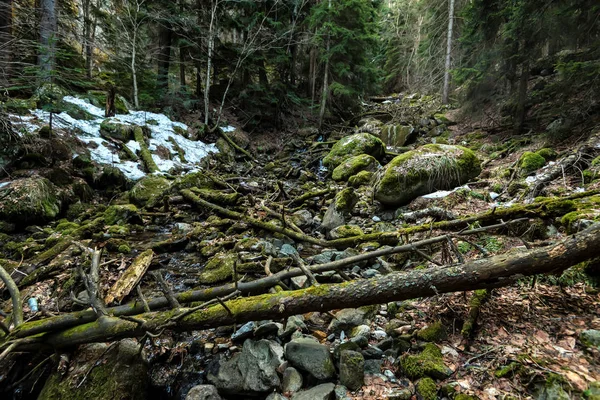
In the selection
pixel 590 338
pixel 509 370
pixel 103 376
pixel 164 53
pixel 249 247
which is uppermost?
pixel 164 53

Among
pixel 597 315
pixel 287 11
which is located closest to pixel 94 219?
pixel 597 315

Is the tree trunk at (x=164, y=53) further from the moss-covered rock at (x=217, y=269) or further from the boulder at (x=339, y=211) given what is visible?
the moss-covered rock at (x=217, y=269)

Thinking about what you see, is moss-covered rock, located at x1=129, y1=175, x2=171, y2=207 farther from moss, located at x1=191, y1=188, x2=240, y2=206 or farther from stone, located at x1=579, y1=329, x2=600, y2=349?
stone, located at x1=579, y1=329, x2=600, y2=349

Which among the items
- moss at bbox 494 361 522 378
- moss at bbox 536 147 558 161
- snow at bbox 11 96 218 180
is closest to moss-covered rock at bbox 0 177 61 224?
snow at bbox 11 96 218 180

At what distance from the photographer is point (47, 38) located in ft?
23.0

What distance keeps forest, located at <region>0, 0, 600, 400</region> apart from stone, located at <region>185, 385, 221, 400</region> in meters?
0.02

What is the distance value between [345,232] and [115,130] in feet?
35.9

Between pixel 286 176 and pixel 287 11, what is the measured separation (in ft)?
38.9

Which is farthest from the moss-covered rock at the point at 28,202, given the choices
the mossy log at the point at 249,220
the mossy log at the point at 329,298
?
the mossy log at the point at 329,298

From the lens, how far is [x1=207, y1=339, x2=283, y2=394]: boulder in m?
2.42

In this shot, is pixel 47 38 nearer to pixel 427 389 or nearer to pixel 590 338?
pixel 427 389

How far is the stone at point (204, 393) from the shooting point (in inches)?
92.0

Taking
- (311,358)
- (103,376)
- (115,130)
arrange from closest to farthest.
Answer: (311,358) < (103,376) < (115,130)

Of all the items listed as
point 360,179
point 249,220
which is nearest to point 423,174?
point 360,179
